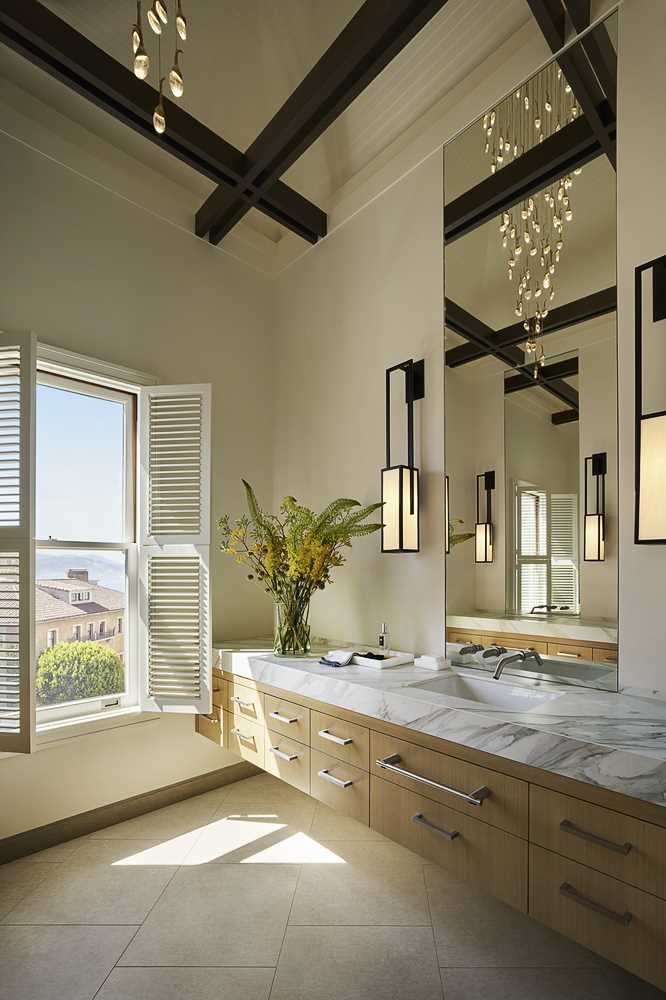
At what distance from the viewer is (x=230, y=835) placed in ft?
9.10

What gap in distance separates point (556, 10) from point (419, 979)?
339 cm

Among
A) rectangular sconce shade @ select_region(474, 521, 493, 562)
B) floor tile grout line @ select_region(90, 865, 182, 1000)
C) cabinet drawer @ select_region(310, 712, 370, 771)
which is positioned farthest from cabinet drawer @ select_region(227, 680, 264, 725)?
rectangular sconce shade @ select_region(474, 521, 493, 562)

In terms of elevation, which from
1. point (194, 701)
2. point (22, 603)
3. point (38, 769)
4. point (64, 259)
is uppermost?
point (64, 259)

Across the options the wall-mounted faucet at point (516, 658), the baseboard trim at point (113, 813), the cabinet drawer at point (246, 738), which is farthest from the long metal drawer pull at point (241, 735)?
the wall-mounted faucet at point (516, 658)

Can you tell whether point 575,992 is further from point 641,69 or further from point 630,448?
point 641,69

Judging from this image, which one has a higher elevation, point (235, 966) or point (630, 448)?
point (630, 448)

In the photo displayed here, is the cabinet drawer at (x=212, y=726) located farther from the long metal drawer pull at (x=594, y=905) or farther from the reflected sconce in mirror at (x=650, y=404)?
the reflected sconce in mirror at (x=650, y=404)

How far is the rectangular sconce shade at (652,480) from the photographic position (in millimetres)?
1751

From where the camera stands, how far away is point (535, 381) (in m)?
2.27

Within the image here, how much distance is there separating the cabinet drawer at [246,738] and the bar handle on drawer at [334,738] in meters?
0.48

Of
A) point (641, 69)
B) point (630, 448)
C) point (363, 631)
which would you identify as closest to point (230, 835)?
point (363, 631)

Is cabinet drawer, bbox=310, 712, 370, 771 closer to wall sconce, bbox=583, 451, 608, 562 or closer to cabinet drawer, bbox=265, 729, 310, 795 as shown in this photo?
cabinet drawer, bbox=265, 729, 310, 795

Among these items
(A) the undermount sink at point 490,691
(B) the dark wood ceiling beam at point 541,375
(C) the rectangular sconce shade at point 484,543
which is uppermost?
(B) the dark wood ceiling beam at point 541,375

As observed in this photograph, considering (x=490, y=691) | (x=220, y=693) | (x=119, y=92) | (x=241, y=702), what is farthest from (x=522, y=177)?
(x=220, y=693)
